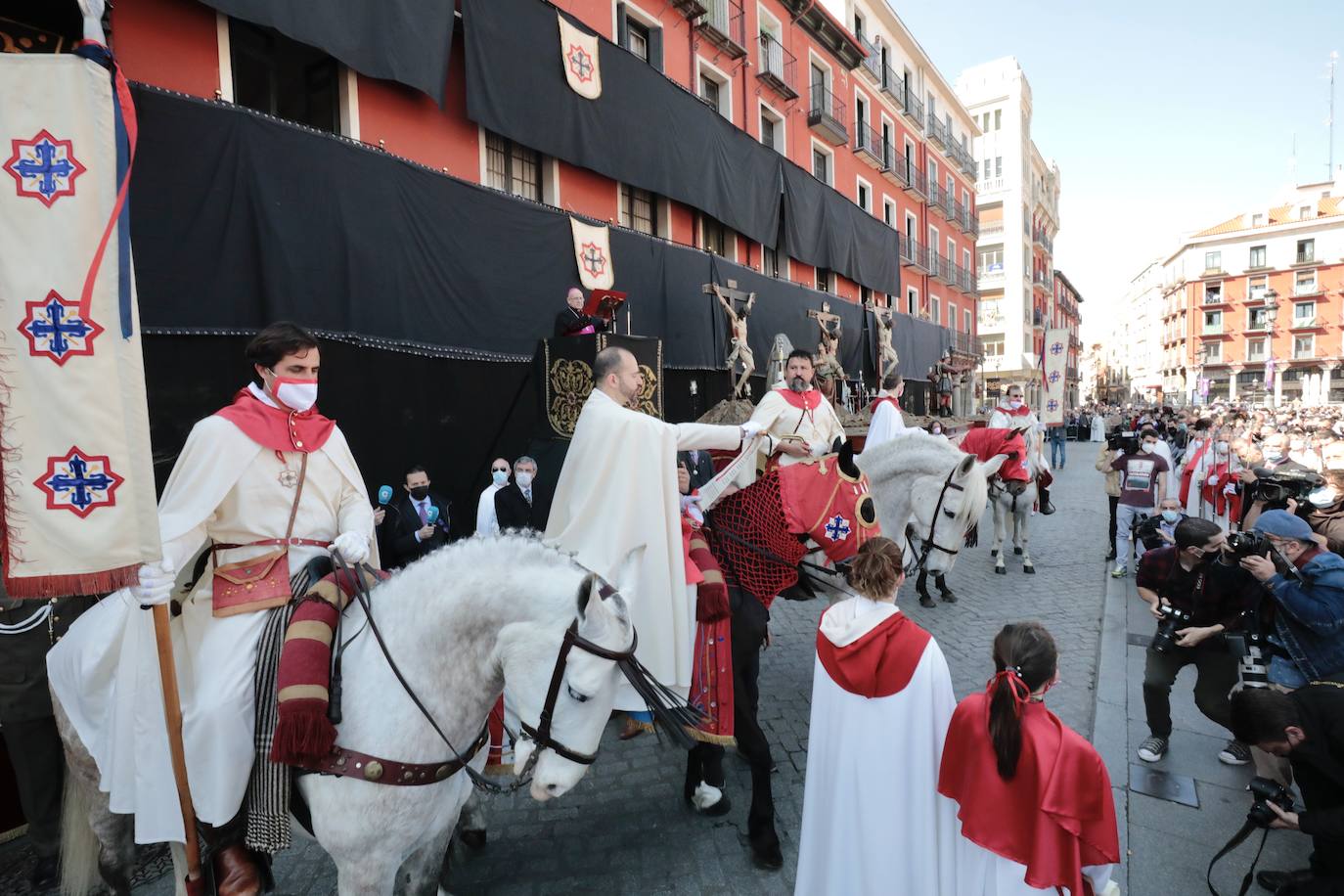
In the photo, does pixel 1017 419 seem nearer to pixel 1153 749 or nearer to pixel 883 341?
pixel 1153 749

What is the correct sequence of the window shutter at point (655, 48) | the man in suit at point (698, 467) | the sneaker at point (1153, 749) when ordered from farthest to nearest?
the window shutter at point (655, 48) < the man in suit at point (698, 467) < the sneaker at point (1153, 749)

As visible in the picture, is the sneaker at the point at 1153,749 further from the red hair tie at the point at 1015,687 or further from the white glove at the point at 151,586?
the white glove at the point at 151,586

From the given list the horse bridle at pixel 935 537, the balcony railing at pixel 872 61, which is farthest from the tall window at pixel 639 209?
the balcony railing at pixel 872 61

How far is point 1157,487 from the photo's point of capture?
926 cm

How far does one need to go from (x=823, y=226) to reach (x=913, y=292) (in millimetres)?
11099

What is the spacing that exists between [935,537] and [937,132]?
3009cm

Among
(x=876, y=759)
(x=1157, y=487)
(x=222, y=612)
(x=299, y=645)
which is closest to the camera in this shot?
(x=299, y=645)

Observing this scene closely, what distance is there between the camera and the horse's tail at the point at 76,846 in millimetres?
3260

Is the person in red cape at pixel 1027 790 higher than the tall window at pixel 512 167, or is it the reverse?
the tall window at pixel 512 167

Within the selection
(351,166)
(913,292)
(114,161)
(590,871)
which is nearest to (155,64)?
(351,166)

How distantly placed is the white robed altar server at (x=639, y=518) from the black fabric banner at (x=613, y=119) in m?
7.84

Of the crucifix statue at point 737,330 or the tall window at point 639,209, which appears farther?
the tall window at point 639,209

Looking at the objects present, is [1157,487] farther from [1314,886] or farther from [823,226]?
[823,226]

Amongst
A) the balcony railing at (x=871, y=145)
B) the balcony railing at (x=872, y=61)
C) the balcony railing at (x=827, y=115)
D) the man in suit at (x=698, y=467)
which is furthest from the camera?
the balcony railing at (x=872, y=61)
